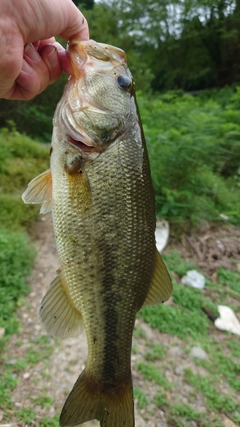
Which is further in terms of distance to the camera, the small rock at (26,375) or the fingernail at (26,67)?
the small rock at (26,375)

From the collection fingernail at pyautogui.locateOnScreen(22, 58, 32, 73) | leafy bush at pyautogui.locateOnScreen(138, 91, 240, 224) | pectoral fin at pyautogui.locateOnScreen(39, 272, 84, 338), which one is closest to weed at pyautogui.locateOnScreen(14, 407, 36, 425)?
pectoral fin at pyautogui.locateOnScreen(39, 272, 84, 338)

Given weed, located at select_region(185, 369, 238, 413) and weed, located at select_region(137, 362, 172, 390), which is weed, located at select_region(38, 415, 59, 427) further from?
weed, located at select_region(185, 369, 238, 413)

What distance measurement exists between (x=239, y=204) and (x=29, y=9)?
5987 mm

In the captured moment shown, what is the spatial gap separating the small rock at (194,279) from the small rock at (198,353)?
1033 millimetres

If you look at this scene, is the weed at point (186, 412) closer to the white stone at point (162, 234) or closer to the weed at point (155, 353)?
the weed at point (155, 353)

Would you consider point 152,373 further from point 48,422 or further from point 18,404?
point 18,404

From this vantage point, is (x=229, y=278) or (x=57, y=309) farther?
(x=229, y=278)

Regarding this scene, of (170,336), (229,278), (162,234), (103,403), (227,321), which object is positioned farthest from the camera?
(162,234)

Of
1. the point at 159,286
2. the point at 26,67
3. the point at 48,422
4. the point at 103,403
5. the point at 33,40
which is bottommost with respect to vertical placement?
the point at 48,422

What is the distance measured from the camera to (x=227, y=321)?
13.4 feet

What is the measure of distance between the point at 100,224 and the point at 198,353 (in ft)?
8.50

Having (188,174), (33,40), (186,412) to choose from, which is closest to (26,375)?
(186,412)

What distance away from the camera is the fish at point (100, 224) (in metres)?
1.61

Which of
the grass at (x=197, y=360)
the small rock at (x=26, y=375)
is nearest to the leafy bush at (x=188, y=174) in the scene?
the grass at (x=197, y=360)
